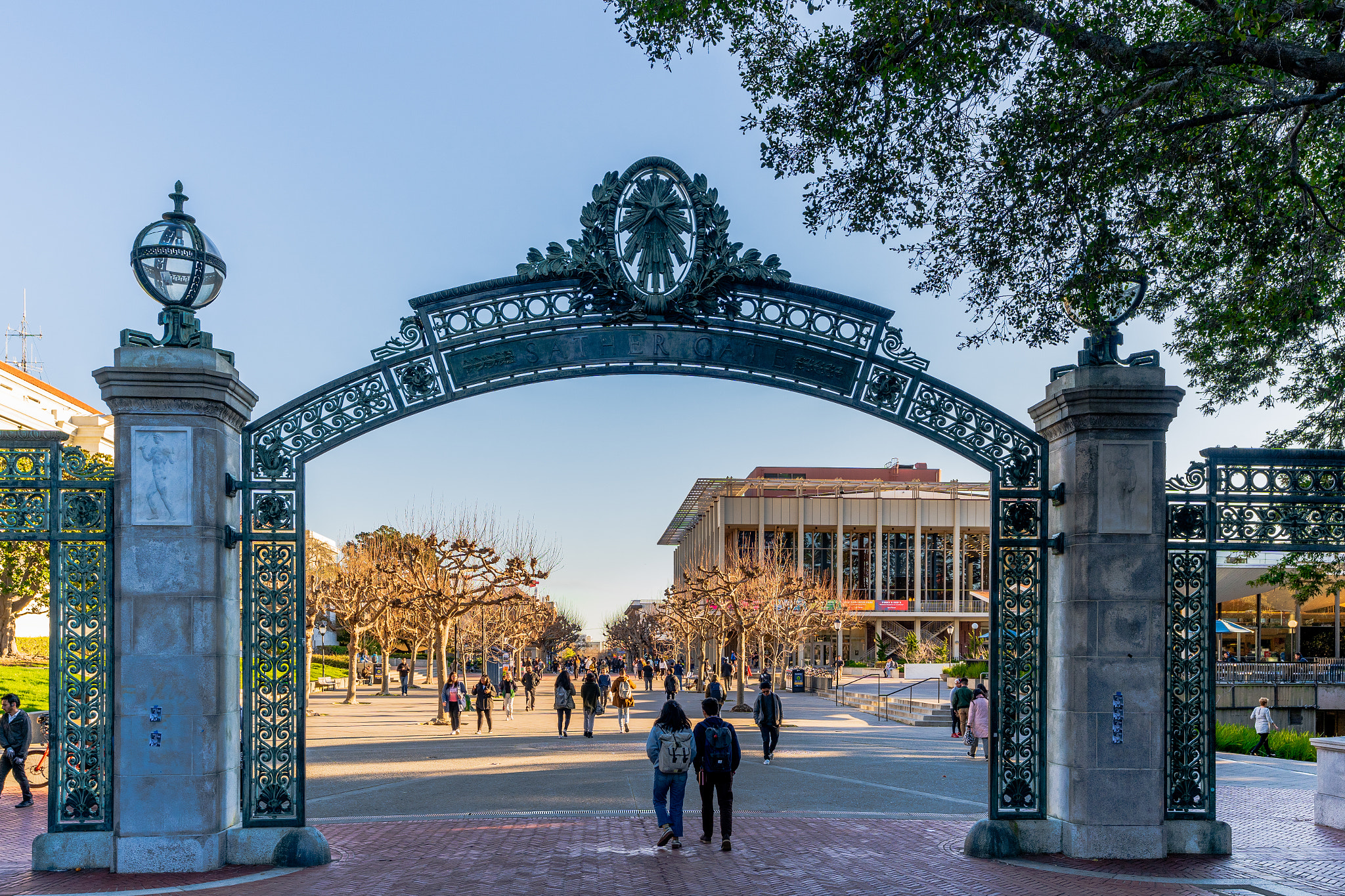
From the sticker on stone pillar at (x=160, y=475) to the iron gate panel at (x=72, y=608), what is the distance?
32 cm

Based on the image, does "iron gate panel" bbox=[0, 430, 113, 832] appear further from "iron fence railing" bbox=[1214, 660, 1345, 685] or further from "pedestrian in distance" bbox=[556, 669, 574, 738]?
"iron fence railing" bbox=[1214, 660, 1345, 685]

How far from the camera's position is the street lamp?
10141 millimetres

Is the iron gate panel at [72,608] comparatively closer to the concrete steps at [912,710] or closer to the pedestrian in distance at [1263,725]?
the pedestrian in distance at [1263,725]

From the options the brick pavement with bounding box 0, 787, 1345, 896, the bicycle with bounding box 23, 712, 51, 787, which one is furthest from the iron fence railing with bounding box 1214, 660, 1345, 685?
the bicycle with bounding box 23, 712, 51, 787

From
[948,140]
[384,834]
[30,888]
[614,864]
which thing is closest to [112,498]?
[30,888]

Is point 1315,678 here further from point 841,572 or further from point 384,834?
point 841,572

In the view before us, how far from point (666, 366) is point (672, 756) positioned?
12.2 feet

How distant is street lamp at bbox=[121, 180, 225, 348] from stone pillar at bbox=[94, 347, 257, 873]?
0.27 m

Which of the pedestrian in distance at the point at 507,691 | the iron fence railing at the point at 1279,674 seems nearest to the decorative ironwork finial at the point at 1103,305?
the pedestrian in distance at the point at 507,691

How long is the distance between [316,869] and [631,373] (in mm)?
5322

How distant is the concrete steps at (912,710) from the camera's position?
103 feet

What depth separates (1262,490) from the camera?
1060 centimetres

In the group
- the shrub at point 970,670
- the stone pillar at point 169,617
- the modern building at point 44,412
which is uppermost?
the modern building at point 44,412

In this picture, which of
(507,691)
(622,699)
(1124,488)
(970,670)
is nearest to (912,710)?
(622,699)
